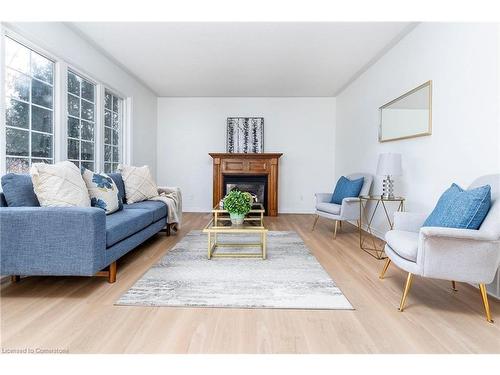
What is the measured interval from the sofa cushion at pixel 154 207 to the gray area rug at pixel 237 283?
20.4 inches

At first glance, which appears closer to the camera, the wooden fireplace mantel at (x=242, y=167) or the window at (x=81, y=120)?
the window at (x=81, y=120)

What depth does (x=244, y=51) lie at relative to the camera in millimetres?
3582

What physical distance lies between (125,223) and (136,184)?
1.35 meters

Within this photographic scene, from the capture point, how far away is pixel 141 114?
5.15 m

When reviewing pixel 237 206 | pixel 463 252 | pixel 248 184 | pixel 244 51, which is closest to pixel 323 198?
pixel 248 184

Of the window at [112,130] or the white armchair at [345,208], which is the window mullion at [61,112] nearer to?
the window at [112,130]

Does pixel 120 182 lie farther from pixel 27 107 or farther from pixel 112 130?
pixel 112 130

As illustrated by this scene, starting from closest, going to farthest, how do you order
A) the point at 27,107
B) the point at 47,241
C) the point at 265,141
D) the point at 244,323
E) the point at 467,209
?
the point at 244,323
the point at 467,209
the point at 47,241
the point at 27,107
the point at 265,141

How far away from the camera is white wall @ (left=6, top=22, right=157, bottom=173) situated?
2696 mm

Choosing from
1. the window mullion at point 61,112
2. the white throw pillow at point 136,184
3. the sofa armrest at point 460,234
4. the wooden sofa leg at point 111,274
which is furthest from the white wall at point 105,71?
the sofa armrest at point 460,234

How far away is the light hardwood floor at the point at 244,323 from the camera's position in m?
1.39
